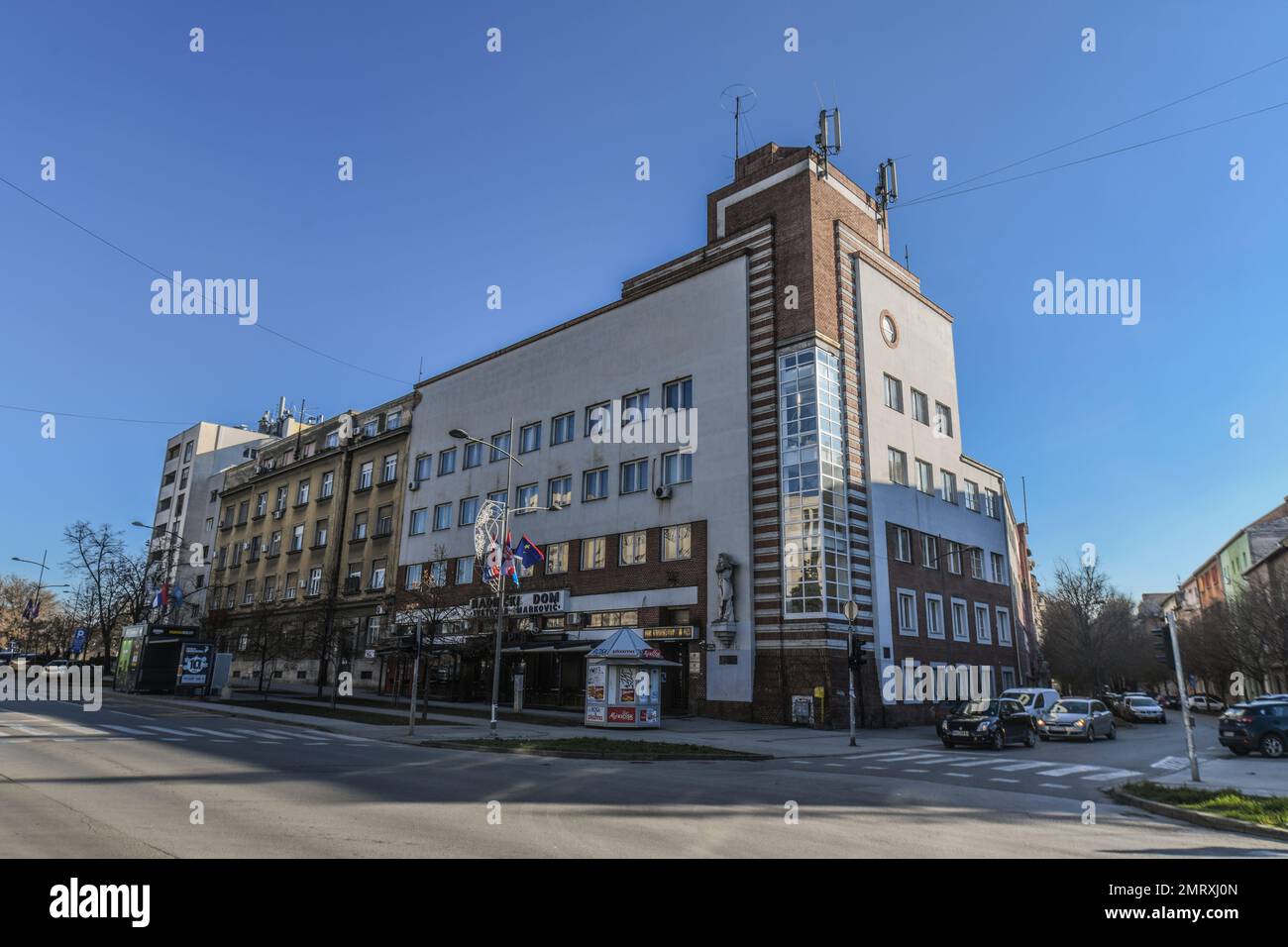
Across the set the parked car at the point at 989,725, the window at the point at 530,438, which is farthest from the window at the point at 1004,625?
the window at the point at 530,438

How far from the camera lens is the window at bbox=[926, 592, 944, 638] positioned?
38.2 m

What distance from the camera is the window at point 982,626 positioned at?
43.5 m

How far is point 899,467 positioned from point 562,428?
58.2 ft

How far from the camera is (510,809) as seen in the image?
10.4m

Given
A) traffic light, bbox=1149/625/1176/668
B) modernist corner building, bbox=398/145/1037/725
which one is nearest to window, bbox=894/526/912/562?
modernist corner building, bbox=398/145/1037/725

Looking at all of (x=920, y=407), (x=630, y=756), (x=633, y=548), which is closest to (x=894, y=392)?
(x=920, y=407)

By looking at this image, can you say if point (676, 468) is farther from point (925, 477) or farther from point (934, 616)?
point (934, 616)

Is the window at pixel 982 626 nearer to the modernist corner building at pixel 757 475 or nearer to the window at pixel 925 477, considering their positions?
the modernist corner building at pixel 757 475

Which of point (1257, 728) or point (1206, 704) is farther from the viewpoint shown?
point (1206, 704)

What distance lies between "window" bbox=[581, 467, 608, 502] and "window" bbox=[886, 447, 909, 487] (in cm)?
1392

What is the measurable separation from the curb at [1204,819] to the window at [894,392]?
27.0 metres

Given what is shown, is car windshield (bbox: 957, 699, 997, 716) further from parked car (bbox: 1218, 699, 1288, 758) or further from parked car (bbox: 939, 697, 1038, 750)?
parked car (bbox: 1218, 699, 1288, 758)
